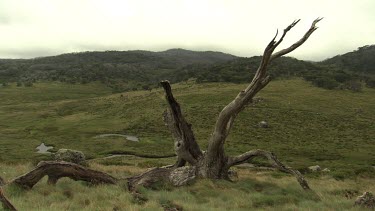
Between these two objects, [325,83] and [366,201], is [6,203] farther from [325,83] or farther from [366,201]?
[325,83]

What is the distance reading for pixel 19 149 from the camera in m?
62.0

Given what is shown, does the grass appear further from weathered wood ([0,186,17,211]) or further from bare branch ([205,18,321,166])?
bare branch ([205,18,321,166])

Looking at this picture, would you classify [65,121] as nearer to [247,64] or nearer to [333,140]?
[333,140]

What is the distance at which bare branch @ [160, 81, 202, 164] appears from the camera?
19719 mm

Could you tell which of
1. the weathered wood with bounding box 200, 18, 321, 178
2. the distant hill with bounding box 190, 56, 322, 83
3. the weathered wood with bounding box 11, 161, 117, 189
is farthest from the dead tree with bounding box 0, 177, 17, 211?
the distant hill with bounding box 190, 56, 322, 83

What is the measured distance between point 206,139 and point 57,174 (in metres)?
58.1

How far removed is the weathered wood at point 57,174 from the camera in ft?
44.4

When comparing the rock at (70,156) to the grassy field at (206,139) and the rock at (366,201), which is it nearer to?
the grassy field at (206,139)

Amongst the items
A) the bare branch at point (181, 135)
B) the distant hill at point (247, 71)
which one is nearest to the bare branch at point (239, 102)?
the bare branch at point (181, 135)

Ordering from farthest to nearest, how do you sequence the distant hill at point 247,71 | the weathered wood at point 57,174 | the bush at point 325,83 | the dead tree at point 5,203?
the distant hill at point 247,71
the bush at point 325,83
the weathered wood at point 57,174
the dead tree at point 5,203

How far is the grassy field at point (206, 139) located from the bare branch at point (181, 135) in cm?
270

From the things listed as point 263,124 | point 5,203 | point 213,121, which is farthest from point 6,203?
point 213,121

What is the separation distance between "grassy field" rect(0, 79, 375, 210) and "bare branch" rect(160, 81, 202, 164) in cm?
270

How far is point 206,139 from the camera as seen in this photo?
72000mm
